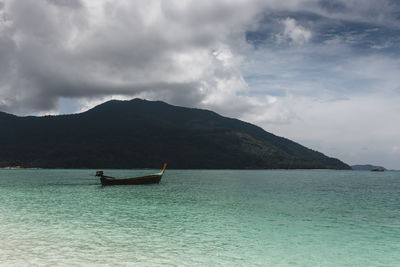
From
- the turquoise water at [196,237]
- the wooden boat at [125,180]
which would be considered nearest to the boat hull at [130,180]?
the wooden boat at [125,180]

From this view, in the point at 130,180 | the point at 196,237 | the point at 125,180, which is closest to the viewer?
the point at 196,237

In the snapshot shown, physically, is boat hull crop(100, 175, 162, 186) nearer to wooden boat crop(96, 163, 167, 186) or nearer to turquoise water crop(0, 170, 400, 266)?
wooden boat crop(96, 163, 167, 186)

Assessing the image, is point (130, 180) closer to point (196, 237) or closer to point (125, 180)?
point (125, 180)

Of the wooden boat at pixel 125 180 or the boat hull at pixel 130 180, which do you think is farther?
the boat hull at pixel 130 180

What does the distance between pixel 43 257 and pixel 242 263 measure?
9.07m

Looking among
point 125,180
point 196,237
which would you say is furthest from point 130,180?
point 196,237

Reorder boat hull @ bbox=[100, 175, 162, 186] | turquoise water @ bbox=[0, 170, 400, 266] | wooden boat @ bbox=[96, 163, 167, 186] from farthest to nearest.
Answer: boat hull @ bbox=[100, 175, 162, 186] < wooden boat @ bbox=[96, 163, 167, 186] < turquoise water @ bbox=[0, 170, 400, 266]

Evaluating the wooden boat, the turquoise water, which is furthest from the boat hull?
the turquoise water

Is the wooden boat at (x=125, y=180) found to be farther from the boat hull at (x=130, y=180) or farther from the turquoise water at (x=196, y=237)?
the turquoise water at (x=196, y=237)

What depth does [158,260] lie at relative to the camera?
47.4 feet

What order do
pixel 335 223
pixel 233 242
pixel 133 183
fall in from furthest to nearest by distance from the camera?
pixel 133 183 < pixel 335 223 < pixel 233 242

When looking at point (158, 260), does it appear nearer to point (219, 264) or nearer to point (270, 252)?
point (219, 264)

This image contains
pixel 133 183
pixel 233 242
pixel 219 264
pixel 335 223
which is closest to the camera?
pixel 219 264

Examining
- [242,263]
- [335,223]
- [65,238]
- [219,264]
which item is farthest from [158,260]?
[335,223]
